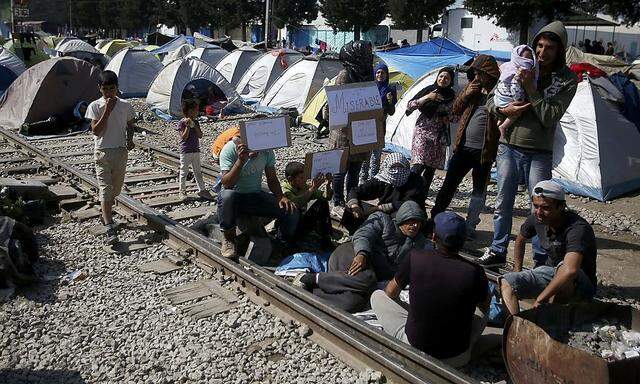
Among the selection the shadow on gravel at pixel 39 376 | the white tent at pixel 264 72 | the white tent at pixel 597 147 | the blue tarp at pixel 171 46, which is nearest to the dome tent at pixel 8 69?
the white tent at pixel 264 72

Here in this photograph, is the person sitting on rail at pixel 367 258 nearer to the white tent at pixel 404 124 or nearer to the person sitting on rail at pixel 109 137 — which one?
the person sitting on rail at pixel 109 137

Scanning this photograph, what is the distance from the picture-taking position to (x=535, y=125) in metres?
5.63

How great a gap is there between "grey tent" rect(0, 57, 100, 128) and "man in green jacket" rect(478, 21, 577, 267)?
41.4 ft

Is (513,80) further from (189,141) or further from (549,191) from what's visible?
(189,141)

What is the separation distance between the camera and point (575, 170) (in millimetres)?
9789

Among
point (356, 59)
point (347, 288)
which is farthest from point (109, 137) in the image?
point (347, 288)

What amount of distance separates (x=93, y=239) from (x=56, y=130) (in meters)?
9.26

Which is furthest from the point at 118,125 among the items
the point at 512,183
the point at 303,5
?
the point at 303,5

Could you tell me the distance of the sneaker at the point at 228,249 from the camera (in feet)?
19.8

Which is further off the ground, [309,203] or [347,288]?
[309,203]

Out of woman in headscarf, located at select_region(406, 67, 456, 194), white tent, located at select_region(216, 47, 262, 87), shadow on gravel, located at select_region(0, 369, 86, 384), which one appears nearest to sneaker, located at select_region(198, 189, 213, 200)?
woman in headscarf, located at select_region(406, 67, 456, 194)

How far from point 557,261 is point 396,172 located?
1.91 m

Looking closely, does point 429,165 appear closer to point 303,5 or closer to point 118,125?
point 118,125

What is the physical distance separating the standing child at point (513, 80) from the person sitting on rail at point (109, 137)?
399 centimetres
